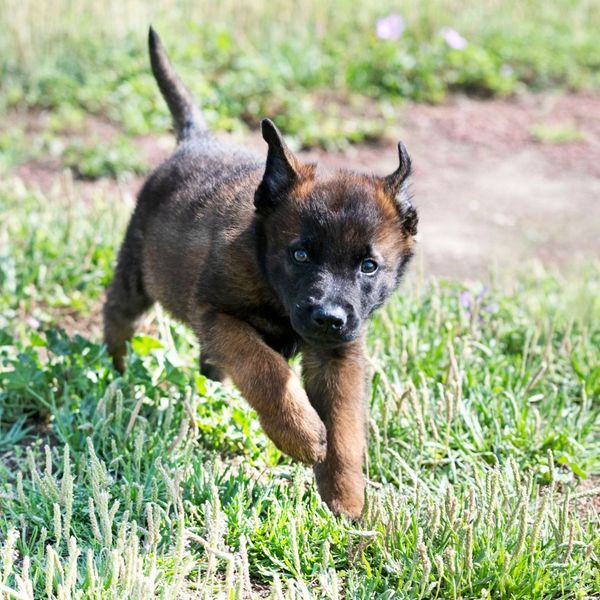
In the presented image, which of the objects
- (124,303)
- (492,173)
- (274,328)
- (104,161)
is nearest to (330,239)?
(274,328)

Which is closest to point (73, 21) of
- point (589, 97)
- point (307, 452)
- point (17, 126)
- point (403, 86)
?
point (17, 126)

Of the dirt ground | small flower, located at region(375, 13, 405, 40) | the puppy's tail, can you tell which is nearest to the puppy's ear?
the puppy's tail

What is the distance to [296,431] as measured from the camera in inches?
149

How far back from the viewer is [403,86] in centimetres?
1059

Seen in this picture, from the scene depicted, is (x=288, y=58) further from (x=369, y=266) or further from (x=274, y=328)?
(x=369, y=266)

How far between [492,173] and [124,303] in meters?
5.05

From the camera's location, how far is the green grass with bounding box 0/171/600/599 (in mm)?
3584

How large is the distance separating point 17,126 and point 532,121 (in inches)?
198

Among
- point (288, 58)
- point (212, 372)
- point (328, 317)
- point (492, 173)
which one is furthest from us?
point (288, 58)

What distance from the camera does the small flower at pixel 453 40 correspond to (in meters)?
10.6

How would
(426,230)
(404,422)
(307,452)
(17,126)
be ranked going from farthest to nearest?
(17,126), (426,230), (404,422), (307,452)

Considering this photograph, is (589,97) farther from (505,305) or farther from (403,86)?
(505,305)

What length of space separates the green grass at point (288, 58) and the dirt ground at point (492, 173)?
280mm

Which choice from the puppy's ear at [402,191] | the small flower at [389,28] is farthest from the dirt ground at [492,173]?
the puppy's ear at [402,191]
